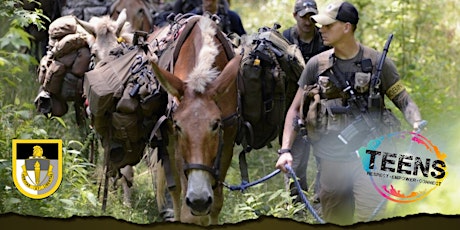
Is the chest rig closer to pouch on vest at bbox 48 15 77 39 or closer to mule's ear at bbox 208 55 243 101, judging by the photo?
mule's ear at bbox 208 55 243 101

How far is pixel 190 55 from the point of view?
5750mm

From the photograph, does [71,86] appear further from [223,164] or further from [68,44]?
[223,164]

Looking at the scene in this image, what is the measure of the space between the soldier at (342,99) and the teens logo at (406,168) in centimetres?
7

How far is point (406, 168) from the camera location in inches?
201

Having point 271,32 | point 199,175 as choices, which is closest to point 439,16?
point 271,32

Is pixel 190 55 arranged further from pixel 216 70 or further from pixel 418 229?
pixel 418 229

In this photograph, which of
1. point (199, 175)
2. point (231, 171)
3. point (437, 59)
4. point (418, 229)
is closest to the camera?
point (418, 229)

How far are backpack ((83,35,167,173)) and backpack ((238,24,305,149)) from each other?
0.72 meters

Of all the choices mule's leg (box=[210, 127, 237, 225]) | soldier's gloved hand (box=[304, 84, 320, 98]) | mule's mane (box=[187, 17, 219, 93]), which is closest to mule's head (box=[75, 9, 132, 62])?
mule's mane (box=[187, 17, 219, 93])

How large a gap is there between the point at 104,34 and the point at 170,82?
2.15 metres

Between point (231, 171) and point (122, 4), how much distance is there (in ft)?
8.17

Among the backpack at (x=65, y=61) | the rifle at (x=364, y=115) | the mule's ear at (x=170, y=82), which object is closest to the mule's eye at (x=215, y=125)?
the mule's ear at (x=170, y=82)

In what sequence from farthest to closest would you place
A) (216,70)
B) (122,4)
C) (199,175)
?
1. (122,4)
2. (216,70)
3. (199,175)

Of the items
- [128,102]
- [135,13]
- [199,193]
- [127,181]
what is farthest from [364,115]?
[135,13]
